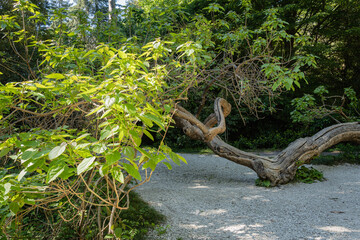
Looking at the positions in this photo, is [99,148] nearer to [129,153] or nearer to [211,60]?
[129,153]

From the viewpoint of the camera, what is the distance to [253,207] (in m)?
3.85

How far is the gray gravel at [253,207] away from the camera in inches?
119

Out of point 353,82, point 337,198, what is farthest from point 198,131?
point 353,82

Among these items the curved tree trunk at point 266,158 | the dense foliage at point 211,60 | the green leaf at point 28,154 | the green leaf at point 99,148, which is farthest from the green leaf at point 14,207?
the curved tree trunk at point 266,158

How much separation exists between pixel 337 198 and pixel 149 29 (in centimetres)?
411

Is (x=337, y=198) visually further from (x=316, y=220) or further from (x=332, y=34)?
(x=332, y=34)

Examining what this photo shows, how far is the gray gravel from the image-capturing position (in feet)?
9.93

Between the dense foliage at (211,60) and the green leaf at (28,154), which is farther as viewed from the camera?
the dense foliage at (211,60)

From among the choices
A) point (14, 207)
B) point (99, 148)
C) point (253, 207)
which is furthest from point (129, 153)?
point (253, 207)

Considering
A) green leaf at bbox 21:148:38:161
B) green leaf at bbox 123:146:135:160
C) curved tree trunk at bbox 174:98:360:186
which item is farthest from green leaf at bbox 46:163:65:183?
curved tree trunk at bbox 174:98:360:186

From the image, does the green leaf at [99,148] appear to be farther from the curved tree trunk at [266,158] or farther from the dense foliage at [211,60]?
the curved tree trunk at [266,158]

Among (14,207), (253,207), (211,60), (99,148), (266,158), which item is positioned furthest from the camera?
(266,158)

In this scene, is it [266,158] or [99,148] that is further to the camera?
[266,158]

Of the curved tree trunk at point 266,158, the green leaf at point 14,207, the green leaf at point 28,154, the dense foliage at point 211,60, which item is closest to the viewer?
the green leaf at point 28,154
